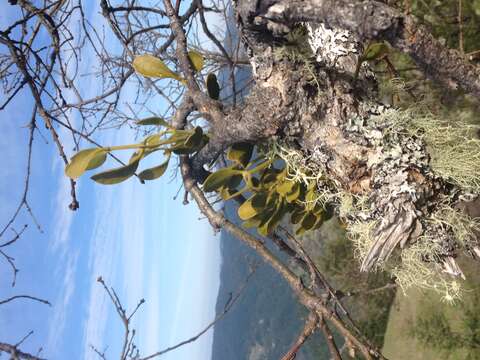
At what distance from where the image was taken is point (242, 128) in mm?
824

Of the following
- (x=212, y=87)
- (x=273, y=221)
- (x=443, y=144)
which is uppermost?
(x=212, y=87)

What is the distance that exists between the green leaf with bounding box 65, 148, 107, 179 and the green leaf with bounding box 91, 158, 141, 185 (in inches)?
1.0

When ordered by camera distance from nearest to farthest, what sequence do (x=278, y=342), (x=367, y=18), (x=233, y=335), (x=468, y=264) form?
(x=367, y=18), (x=468, y=264), (x=278, y=342), (x=233, y=335)

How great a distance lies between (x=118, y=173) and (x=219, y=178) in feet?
0.66

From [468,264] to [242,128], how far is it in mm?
1427

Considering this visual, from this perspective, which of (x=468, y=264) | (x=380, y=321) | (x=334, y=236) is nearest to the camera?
(x=468, y=264)

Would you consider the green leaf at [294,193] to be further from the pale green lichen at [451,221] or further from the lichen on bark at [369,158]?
the pale green lichen at [451,221]

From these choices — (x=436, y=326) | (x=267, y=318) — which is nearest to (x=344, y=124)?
(x=436, y=326)

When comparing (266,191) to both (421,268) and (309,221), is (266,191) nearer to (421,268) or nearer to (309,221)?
(309,221)

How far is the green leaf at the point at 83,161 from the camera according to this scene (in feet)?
2.39

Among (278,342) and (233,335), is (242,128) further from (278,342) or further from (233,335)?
(233,335)

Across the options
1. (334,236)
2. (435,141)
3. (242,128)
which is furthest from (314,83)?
(334,236)

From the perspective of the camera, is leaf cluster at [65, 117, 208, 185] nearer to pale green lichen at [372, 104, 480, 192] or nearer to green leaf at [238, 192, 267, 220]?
green leaf at [238, 192, 267, 220]

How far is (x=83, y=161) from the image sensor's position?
74 cm
